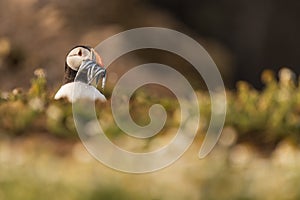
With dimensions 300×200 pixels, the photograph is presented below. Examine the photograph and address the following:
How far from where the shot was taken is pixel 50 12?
13.7 m

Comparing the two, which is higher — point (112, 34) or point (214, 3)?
point (214, 3)

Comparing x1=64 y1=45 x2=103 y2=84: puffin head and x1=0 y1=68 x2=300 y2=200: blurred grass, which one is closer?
x1=0 y1=68 x2=300 y2=200: blurred grass

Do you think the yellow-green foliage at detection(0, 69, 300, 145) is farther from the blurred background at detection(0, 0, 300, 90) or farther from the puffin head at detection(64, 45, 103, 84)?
the blurred background at detection(0, 0, 300, 90)

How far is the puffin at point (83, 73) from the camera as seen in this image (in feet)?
23.9

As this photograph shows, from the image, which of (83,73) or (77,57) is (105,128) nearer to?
(83,73)

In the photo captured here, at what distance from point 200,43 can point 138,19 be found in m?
1.39

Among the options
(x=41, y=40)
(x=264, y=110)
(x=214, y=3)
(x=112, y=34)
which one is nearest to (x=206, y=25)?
(x=214, y=3)

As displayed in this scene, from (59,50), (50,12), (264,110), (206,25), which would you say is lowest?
(264,110)

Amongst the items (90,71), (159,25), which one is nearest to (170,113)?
(90,71)

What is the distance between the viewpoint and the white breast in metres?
7.30

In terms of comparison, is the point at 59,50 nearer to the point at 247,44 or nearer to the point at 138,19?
the point at 138,19

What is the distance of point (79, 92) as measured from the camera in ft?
24.0

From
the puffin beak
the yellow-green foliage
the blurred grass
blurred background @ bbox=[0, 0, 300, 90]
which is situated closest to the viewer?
the blurred grass

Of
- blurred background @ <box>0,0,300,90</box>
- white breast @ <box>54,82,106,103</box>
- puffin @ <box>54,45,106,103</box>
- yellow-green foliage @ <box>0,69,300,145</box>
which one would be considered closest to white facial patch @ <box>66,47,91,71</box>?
puffin @ <box>54,45,106,103</box>
